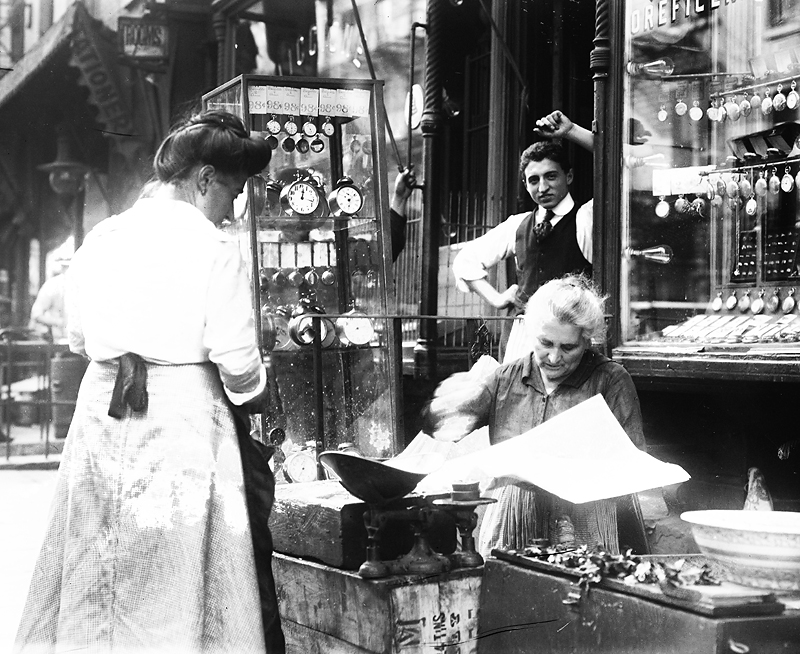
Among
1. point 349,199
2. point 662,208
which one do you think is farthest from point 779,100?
point 349,199

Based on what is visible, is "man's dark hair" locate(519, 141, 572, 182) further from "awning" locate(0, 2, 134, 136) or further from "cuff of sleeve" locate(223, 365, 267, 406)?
"awning" locate(0, 2, 134, 136)

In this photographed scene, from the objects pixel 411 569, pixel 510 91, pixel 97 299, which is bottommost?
pixel 411 569

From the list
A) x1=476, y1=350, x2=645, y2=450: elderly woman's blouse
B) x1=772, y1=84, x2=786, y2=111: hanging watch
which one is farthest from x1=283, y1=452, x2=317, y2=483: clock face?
x1=772, y1=84, x2=786, y2=111: hanging watch

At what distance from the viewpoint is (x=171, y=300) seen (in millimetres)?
2518

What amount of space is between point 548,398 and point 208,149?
1242mm

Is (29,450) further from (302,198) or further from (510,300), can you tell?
(510,300)

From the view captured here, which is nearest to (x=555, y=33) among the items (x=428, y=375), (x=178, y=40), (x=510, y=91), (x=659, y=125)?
(x=510, y=91)

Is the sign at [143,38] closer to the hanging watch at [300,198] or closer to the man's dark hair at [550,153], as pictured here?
the hanging watch at [300,198]

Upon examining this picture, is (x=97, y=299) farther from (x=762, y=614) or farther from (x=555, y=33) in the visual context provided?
(x=555, y=33)

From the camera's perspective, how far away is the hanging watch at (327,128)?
6156mm

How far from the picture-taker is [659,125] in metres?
4.74

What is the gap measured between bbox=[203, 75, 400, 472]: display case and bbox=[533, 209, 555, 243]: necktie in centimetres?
119

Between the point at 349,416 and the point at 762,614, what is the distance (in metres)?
4.32

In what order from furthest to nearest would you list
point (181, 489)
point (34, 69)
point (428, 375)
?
point (34, 69), point (428, 375), point (181, 489)
